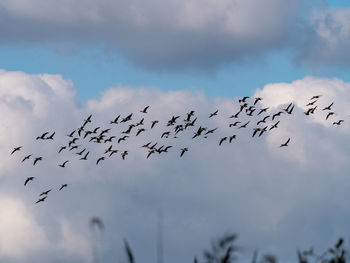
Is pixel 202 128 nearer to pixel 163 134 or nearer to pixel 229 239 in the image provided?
pixel 163 134

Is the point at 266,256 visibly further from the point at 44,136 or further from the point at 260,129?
the point at 44,136

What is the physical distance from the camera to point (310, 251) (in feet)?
53.5

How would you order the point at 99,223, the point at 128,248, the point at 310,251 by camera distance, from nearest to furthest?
1. the point at 99,223
2. the point at 128,248
3. the point at 310,251

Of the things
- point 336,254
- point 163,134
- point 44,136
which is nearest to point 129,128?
point 163,134

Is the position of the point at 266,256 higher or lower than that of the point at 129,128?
lower

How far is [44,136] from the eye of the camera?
135375mm

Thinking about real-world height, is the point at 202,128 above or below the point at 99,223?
above

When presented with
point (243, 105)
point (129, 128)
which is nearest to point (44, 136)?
point (129, 128)

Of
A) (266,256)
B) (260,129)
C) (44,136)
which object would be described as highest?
(44,136)

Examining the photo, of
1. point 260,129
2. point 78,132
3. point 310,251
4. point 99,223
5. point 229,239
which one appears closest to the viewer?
point 99,223

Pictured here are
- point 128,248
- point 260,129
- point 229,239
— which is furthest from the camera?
point 260,129

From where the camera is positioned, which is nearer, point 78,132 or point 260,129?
point 260,129

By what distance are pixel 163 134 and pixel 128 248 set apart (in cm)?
12098

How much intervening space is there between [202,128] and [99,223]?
11964 cm
